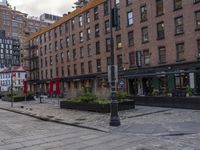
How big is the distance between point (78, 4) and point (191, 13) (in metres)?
29.4

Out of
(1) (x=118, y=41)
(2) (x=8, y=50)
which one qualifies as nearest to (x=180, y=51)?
(1) (x=118, y=41)

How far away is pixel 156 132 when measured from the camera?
39.4ft

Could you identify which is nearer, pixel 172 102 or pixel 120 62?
pixel 172 102

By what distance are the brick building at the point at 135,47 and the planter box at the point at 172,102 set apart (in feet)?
6.58

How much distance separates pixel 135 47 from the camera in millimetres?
36844

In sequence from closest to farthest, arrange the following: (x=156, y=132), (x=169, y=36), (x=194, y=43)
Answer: (x=156, y=132) < (x=194, y=43) < (x=169, y=36)

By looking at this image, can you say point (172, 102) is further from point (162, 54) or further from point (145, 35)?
point (145, 35)

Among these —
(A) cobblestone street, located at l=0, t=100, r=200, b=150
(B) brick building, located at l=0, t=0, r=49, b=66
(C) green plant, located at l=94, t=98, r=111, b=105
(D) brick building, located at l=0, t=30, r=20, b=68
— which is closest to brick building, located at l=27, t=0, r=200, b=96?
(C) green plant, located at l=94, t=98, r=111, b=105

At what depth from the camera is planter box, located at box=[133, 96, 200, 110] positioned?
20016 millimetres

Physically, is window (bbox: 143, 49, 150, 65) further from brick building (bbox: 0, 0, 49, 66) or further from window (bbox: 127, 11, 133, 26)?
brick building (bbox: 0, 0, 49, 66)

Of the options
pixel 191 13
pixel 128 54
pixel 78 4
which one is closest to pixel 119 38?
pixel 128 54

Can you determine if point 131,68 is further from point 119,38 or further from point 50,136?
point 50,136

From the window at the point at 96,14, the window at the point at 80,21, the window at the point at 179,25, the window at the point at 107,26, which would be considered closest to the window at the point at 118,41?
the window at the point at 107,26

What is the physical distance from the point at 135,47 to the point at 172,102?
1606 cm
